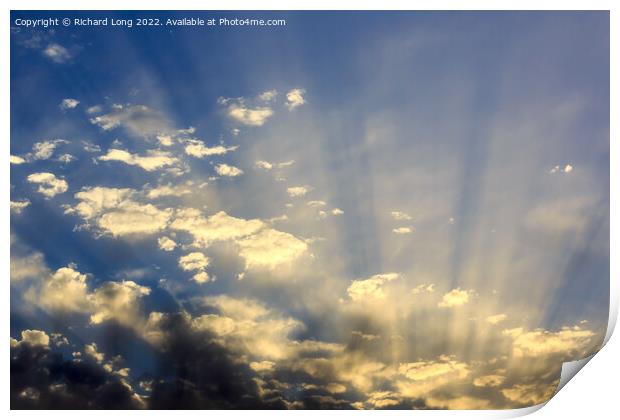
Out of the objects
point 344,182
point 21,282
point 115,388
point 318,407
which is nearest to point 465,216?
point 344,182

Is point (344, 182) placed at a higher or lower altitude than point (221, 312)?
higher

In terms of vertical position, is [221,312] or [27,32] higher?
[27,32]

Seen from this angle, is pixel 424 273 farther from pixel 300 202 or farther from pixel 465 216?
pixel 300 202

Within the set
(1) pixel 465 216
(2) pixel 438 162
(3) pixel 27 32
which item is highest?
(3) pixel 27 32

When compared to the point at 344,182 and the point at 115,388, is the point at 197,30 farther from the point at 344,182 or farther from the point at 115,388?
the point at 115,388

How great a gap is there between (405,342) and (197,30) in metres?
3.47

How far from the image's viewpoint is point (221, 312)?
629 centimetres

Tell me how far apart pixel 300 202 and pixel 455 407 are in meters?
2.38

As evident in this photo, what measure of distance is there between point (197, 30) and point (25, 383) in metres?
3.61

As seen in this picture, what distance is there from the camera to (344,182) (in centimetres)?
632

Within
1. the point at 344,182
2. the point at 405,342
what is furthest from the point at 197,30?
the point at 405,342

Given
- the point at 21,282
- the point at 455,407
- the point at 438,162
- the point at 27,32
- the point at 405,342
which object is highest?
the point at 27,32

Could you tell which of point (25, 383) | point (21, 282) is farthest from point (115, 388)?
point (21, 282)

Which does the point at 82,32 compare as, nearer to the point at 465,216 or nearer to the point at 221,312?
the point at 221,312
